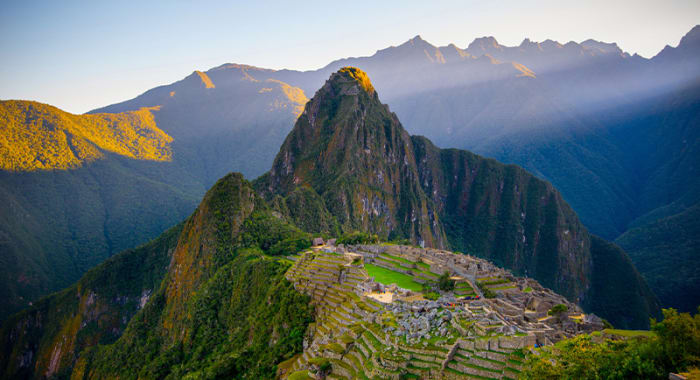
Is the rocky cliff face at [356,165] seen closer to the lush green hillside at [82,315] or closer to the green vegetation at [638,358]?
the lush green hillside at [82,315]

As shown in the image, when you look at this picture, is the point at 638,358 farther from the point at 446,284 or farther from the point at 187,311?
the point at 187,311

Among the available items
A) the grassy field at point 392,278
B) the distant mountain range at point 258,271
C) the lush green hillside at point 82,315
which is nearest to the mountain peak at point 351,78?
the distant mountain range at point 258,271

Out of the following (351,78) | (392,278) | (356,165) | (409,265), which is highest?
(351,78)

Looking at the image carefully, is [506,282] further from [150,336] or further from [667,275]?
[667,275]

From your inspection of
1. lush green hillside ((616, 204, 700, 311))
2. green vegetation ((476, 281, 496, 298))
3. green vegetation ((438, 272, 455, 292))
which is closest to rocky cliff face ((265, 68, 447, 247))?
lush green hillside ((616, 204, 700, 311))

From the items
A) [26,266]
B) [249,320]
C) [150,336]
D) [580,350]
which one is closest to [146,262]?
[150,336]

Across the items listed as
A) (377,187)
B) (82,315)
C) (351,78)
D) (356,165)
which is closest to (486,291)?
(356,165)
